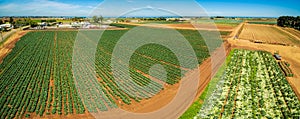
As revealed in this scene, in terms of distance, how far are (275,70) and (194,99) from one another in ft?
55.6

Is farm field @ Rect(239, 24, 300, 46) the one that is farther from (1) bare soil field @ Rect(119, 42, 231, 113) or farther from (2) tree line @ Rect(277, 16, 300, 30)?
(1) bare soil field @ Rect(119, 42, 231, 113)

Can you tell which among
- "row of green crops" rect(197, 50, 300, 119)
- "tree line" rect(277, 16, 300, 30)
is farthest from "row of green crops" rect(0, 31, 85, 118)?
"tree line" rect(277, 16, 300, 30)

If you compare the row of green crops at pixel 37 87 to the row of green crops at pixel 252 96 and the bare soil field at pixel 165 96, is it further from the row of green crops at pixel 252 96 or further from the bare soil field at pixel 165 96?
the row of green crops at pixel 252 96

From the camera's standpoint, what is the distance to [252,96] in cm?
1848

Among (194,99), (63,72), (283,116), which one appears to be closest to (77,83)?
(63,72)

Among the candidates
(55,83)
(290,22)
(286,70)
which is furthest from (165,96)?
(290,22)

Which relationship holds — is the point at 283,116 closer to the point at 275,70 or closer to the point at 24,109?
the point at 275,70

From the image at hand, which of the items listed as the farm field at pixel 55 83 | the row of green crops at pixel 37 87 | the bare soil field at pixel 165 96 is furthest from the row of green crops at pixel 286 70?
the row of green crops at pixel 37 87

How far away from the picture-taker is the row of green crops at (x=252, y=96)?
51.2 ft

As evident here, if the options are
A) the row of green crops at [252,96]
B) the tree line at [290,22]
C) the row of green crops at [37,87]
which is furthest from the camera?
the tree line at [290,22]

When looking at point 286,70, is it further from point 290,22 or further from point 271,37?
point 290,22

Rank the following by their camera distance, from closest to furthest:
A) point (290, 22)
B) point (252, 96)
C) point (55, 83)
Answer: point (252, 96) < point (55, 83) < point (290, 22)

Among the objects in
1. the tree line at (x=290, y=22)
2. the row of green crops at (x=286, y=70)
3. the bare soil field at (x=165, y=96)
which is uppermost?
the tree line at (x=290, y=22)

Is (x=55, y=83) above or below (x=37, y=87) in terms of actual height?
above
